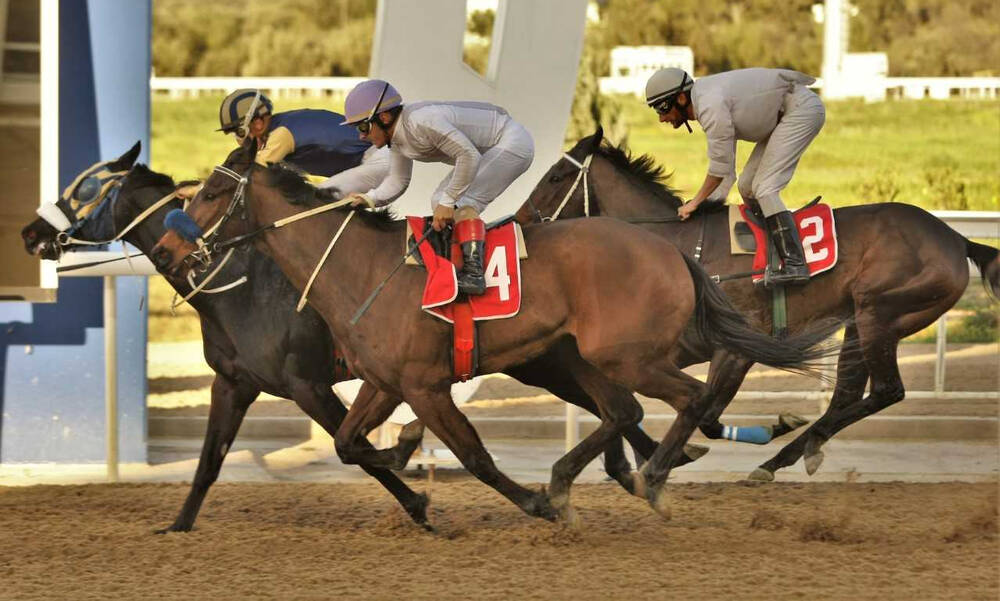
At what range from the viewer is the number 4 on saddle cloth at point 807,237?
20.5ft

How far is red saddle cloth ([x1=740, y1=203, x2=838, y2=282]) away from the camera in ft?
20.5

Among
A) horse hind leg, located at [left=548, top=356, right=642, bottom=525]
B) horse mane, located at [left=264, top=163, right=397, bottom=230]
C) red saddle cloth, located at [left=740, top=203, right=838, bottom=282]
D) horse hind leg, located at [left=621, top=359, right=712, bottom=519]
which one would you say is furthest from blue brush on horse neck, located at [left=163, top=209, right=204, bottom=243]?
red saddle cloth, located at [left=740, top=203, right=838, bottom=282]

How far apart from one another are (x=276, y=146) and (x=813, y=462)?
8.99 ft

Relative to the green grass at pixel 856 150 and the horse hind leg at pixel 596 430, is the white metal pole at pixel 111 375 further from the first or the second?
the green grass at pixel 856 150

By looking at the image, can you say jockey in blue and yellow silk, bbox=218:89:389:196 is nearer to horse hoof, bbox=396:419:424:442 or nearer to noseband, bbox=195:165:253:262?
noseband, bbox=195:165:253:262

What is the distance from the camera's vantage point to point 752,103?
621cm

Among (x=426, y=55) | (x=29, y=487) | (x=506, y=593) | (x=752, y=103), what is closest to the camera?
(x=506, y=593)

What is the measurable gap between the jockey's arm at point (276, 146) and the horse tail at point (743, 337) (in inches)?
71.8

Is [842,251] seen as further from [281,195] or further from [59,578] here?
[59,578]

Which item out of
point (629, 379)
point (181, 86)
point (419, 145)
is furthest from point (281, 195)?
point (181, 86)

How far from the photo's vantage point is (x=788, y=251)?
6.19m

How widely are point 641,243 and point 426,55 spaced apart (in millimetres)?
2498

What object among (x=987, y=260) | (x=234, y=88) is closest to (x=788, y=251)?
(x=987, y=260)

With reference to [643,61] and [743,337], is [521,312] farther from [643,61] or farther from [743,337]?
[643,61]
